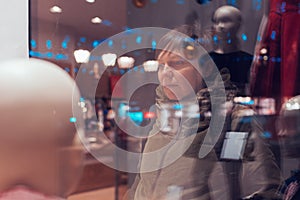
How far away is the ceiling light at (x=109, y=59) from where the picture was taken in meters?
0.87

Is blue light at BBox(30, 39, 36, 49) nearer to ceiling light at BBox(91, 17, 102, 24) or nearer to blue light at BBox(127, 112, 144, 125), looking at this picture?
ceiling light at BBox(91, 17, 102, 24)

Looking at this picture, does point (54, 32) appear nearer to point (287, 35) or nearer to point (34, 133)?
point (34, 133)

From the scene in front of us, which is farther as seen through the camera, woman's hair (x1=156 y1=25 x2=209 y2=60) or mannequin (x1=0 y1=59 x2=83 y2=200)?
woman's hair (x1=156 y1=25 x2=209 y2=60)

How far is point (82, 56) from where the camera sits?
87cm

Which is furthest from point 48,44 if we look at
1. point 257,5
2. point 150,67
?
point 257,5

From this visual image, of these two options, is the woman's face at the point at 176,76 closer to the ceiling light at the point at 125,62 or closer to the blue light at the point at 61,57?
the ceiling light at the point at 125,62

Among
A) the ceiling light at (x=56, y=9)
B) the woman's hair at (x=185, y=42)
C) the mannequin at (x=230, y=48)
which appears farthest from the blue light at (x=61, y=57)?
the mannequin at (x=230, y=48)


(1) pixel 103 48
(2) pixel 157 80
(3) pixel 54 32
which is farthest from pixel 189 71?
(3) pixel 54 32

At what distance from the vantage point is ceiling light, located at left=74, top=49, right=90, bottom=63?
866 mm

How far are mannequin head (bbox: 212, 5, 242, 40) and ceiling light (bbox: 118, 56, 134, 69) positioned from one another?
0.22 meters

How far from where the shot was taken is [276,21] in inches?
34.4

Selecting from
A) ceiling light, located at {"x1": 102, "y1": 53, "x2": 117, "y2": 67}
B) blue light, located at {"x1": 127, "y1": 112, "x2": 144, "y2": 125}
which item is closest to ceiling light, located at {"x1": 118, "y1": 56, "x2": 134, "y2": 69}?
→ ceiling light, located at {"x1": 102, "y1": 53, "x2": 117, "y2": 67}

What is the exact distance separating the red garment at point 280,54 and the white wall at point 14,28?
575 mm

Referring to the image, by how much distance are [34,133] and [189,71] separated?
0.38m
